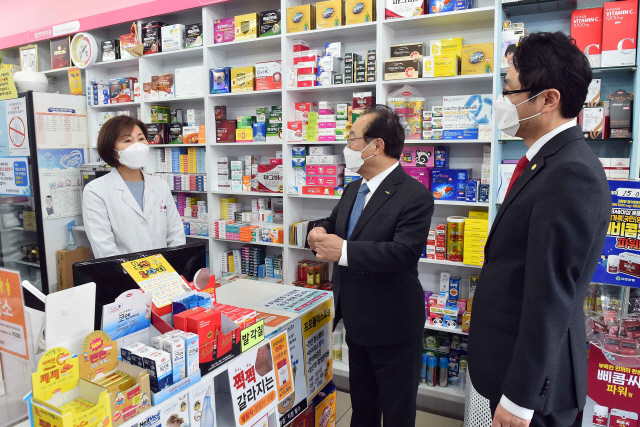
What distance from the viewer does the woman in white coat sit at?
2.73 m

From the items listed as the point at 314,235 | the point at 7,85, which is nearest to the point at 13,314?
the point at 314,235

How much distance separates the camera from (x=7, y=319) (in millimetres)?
1559

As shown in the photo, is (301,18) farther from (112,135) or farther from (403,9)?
(112,135)

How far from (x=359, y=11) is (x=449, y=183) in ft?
5.25

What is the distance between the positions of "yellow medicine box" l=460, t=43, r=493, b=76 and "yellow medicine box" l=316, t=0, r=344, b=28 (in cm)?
110

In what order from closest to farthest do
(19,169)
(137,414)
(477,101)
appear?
(137,414)
(477,101)
(19,169)

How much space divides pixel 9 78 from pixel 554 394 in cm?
397

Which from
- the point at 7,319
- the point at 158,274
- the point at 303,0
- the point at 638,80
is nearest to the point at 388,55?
the point at 303,0

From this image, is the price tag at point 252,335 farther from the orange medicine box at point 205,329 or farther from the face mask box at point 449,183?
the face mask box at point 449,183

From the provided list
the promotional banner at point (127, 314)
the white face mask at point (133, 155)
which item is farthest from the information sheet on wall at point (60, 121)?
the promotional banner at point (127, 314)

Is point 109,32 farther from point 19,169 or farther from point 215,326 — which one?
point 215,326

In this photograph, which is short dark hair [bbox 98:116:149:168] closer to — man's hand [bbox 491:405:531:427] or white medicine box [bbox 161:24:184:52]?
white medicine box [bbox 161:24:184:52]

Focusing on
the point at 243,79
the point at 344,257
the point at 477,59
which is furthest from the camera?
the point at 243,79

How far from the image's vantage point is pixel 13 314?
1.54 metres
